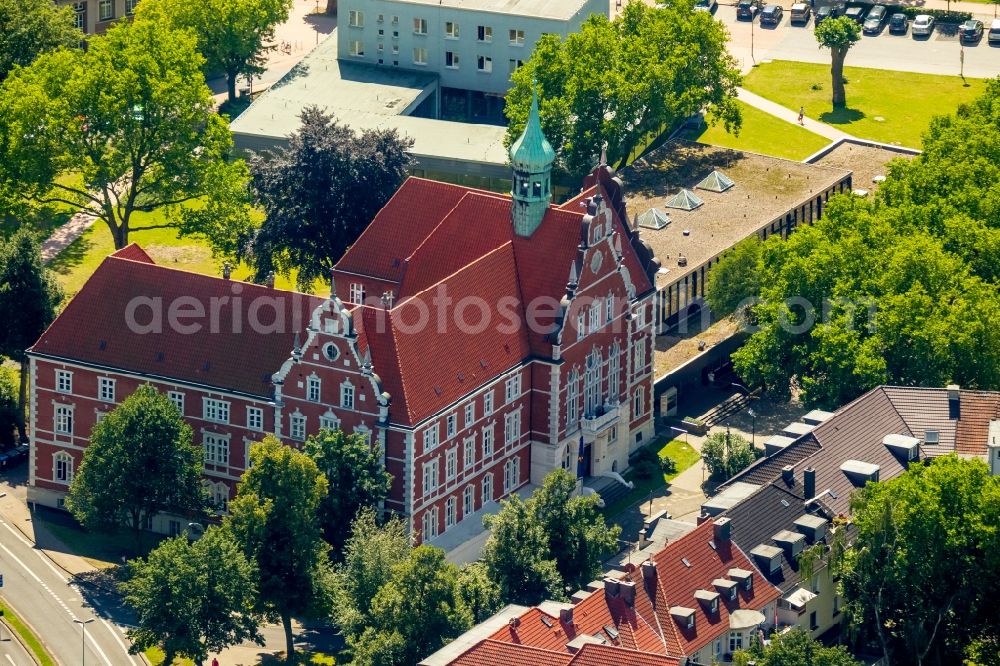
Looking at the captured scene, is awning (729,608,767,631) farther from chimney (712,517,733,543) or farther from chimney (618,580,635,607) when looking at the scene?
chimney (618,580,635,607)

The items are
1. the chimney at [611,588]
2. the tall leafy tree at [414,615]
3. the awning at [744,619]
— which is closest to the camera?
the tall leafy tree at [414,615]

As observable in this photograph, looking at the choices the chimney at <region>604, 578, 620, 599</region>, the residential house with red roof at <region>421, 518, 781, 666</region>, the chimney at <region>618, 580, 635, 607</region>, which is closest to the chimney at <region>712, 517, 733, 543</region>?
the residential house with red roof at <region>421, 518, 781, 666</region>

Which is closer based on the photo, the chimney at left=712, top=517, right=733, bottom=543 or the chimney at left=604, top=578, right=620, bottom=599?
the chimney at left=604, top=578, right=620, bottom=599

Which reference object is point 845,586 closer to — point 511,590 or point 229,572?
point 511,590

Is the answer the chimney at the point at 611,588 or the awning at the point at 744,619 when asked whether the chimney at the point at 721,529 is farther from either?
the chimney at the point at 611,588

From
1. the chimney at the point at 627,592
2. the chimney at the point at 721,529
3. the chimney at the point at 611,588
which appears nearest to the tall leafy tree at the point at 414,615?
the chimney at the point at 611,588

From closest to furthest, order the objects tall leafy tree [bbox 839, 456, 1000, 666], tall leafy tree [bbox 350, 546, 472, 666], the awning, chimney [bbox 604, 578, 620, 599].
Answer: tall leafy tree [bbox 350, 546, 472, 666], chimney [bbox 604, 578, 620, 599], the awning, tall leafy tree [bbox 839, 456, 1000, 666]

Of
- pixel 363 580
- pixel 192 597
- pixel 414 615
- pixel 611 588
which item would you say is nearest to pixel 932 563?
pixel 611 588
